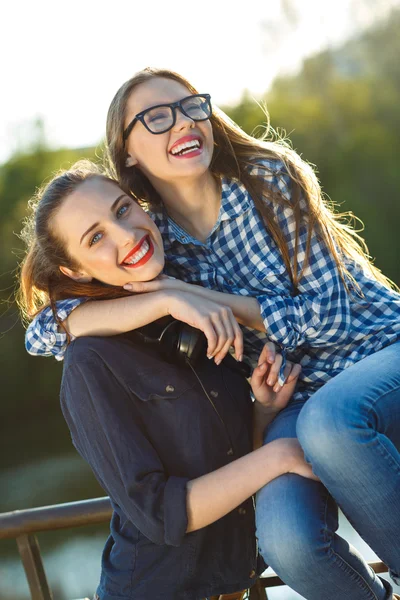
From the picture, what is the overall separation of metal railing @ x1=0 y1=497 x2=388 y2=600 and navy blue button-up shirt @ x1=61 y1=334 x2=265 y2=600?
0.82 ft

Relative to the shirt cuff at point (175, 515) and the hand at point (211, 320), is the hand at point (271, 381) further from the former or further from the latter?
the shirt cuff at point (175, 515)

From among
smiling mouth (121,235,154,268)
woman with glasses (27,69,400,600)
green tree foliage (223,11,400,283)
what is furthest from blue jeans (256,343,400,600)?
green tree foliage (223,11,400,283)

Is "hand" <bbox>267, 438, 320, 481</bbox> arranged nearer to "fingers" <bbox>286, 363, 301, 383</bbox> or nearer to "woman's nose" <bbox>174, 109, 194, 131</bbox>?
"fingers" <bbox>286, 363, 301, 383</bbox>

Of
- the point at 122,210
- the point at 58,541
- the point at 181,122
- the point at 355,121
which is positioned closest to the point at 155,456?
the point at 122,210

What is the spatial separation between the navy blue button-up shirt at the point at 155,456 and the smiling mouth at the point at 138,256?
163 millimetres

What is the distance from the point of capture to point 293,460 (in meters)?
1.55

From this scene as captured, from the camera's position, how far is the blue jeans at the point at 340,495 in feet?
4.79

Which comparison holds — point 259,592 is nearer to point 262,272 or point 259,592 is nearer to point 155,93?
point 262,272

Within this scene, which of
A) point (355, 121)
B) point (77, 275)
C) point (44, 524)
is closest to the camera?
point (77, 275)

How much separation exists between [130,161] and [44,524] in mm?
974

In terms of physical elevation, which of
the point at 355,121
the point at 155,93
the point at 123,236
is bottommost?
the point at 355,121

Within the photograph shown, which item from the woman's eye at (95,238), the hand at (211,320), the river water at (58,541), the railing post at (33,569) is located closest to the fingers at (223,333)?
the hand at (211,320)

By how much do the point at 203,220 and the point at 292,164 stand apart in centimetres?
26

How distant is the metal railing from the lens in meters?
1.98
